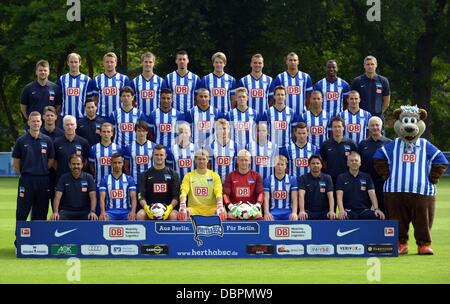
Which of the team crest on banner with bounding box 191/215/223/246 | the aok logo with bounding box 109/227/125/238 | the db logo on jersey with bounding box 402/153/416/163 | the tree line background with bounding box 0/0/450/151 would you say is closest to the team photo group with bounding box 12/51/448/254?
the db logo on jersey with bounding box 402/153/416/163

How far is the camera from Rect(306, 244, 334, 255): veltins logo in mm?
13375

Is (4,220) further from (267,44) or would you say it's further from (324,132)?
(267,44)

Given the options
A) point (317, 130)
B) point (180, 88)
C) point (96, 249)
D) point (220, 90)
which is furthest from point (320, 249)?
point (180, 88)

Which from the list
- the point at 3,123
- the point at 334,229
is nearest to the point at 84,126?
the point at 334,229

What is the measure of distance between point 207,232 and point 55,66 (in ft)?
99.6

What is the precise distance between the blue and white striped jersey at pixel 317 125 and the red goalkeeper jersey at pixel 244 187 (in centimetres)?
144

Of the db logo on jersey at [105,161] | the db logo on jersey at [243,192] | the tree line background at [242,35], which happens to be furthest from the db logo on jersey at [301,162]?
the tree line background at [242,35]

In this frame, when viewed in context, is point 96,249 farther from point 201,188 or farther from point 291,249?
point 291,249

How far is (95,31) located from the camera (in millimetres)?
40312

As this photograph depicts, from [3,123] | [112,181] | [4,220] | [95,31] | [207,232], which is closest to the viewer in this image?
[207,232]

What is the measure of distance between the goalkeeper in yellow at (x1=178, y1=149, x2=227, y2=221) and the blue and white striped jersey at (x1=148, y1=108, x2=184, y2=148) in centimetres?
110

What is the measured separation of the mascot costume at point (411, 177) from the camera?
13.6 meters

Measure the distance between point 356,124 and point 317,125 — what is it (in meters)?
0.53

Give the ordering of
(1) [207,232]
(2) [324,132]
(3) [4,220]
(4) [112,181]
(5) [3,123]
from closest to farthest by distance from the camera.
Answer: (1) [207,232]
(4) [112,181]
(2) [324,132]
(3) [4,220]
(5) [3,123]
